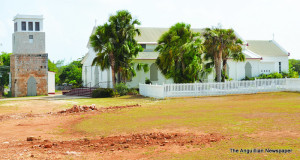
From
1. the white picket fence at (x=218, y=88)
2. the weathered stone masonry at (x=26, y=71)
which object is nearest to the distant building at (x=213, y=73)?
the white picket fence at (x=218, y=88)

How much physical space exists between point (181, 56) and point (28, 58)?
60.3 feet

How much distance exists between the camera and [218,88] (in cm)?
2653

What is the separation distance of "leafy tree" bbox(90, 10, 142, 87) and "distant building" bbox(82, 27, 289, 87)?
263 centimetres

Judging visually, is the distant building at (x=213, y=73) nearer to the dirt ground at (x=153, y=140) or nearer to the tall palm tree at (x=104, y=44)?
the tall palm tree at (x=104, y=44)

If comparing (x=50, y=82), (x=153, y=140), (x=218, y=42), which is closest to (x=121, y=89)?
(x=218, y=42)

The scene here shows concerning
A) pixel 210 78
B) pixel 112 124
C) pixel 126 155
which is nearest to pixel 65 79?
pixel 210 78

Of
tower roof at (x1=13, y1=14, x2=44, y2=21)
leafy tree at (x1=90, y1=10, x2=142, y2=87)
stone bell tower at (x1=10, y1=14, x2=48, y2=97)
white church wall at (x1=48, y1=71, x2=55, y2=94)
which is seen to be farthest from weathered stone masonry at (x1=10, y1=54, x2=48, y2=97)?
leafy tree at (x1=90, y1=10, x2=142, y2=87)

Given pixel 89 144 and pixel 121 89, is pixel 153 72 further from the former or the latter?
pixel 89 144

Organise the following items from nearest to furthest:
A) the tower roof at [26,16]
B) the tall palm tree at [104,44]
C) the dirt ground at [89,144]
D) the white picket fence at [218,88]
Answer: the dirt ground at [89,144] → the white picket fence at [218,88] → the tall palm tree at [104,44] → the tower roof at [26,16]

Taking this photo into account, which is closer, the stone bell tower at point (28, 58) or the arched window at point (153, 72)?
the arched window at point (153, 72)

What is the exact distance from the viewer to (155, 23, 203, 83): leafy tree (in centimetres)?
2681

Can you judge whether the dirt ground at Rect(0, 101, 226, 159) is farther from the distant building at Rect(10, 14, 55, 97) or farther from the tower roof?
the tower roof

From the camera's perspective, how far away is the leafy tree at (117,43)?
1194 inches

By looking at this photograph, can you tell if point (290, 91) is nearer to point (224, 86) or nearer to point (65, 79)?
point (224, 86)
